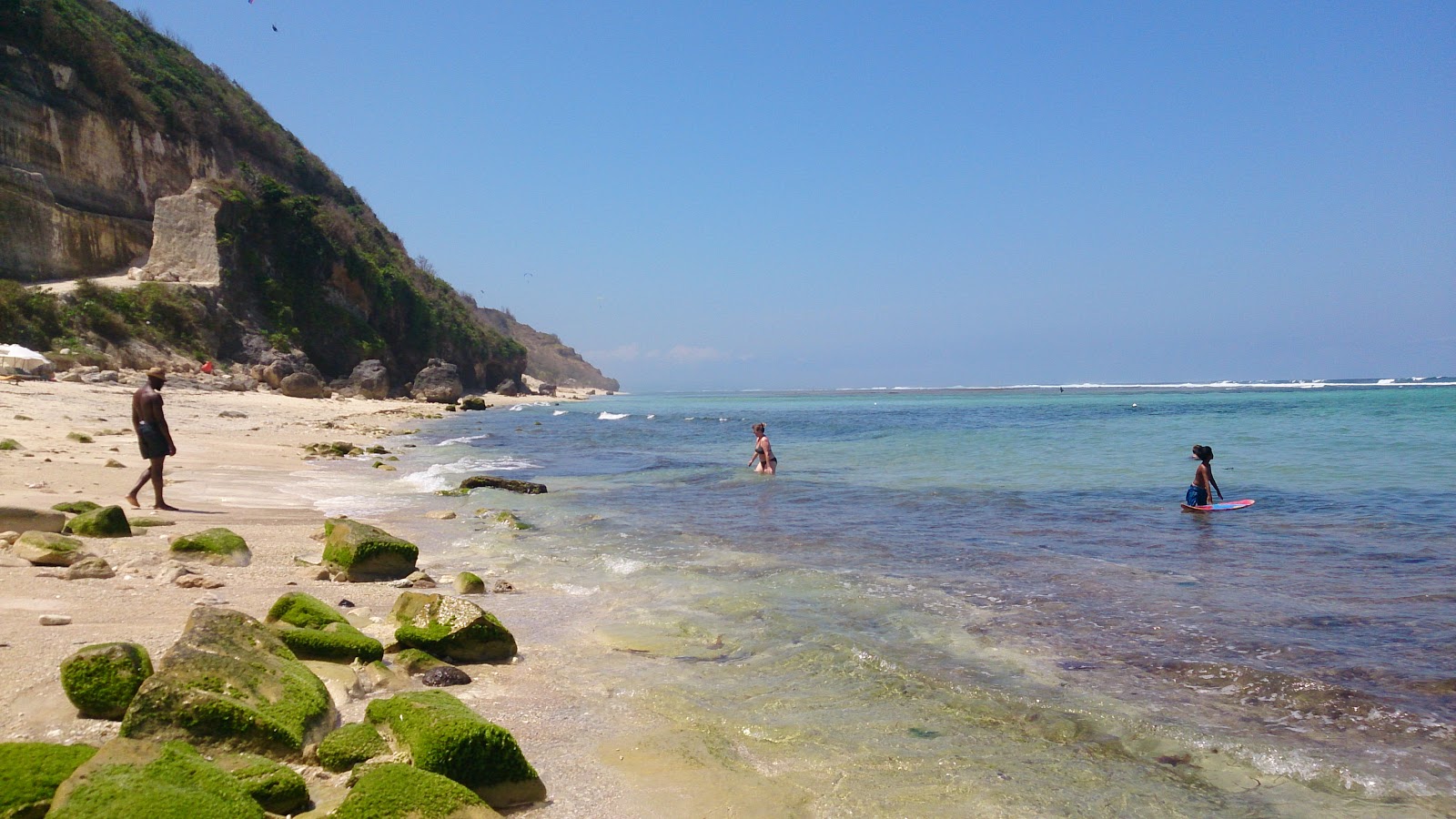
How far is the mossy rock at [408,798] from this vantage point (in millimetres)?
2867

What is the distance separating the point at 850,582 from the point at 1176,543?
4.95m

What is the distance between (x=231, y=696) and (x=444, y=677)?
1504mm

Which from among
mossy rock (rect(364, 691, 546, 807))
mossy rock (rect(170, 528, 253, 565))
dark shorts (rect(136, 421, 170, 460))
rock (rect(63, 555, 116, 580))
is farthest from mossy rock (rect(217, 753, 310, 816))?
dark shorts (rect(136, 421, 170, 460))

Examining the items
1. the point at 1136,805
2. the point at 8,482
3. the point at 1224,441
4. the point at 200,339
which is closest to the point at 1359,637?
the point at 1136,805

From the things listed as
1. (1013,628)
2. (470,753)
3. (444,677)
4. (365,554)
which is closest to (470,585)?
(365,554)

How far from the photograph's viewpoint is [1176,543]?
10211 millimetres

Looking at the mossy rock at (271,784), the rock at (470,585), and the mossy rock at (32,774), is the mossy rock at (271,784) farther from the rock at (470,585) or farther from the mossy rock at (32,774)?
the rock at (470,585)

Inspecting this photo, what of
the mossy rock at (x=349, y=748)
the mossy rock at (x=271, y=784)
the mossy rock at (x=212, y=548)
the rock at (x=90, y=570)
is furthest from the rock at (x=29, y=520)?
the mossy rock at (x=271, y=784)

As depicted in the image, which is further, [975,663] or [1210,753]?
[975,663]

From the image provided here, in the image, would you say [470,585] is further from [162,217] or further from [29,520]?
[162,217]

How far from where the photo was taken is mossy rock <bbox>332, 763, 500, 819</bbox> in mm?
2867

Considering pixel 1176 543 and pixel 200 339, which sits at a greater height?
pixel 200 339

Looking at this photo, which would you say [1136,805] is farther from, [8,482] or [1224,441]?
[1224,441]

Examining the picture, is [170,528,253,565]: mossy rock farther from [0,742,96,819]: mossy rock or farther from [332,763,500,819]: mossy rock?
[332,763,500,819]: mossy rock
